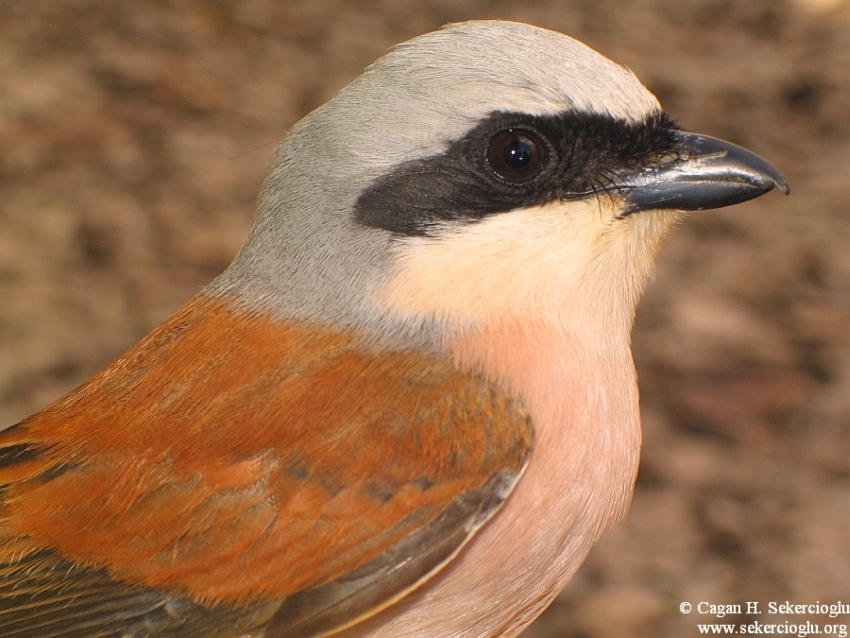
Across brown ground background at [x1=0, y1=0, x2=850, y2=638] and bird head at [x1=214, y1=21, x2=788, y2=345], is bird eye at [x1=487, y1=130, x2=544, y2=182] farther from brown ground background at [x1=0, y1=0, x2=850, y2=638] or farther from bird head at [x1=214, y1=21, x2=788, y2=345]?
brown ground background at [x1=0, y1=0, x2=850, y2=638]

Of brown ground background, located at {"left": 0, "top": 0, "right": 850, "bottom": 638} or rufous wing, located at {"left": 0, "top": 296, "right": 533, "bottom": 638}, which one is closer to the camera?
rufous wing, located at {"left": 0, "top": 296, "right": 533, "bottom": 638}

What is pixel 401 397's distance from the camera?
8.60 ft

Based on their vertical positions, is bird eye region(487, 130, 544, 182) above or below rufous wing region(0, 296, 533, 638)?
above

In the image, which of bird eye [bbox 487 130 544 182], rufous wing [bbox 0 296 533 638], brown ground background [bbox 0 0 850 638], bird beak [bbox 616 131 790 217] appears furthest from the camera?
brown ground background [bbox 0 0 850 638]

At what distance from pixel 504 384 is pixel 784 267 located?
4660mm

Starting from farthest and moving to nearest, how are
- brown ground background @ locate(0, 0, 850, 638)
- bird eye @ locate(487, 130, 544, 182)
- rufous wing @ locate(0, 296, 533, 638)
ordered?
brown ground background @ locate(0, 0, 850, 638) → bird eye @ locate(487, 130, 544, 182) → rufous wing @ locate(0, 296, 533, 638)

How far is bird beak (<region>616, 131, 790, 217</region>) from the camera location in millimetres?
2770

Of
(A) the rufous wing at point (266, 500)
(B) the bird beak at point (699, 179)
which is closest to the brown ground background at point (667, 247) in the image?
(A) the rufous wing at point (266, 500)

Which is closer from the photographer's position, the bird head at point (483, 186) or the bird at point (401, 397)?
the bird at point (401, 397)

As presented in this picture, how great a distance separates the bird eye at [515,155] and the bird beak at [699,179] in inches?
10.4

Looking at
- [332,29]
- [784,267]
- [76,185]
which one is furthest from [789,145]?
[76,185]

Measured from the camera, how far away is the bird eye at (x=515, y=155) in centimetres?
263

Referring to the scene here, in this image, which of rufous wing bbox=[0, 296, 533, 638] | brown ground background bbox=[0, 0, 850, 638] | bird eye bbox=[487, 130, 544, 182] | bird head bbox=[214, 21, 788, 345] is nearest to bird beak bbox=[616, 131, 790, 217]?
bird head bbox=[214, 21, 788, 345]

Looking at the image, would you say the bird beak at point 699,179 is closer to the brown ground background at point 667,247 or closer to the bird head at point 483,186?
the bird head at point 483,186
